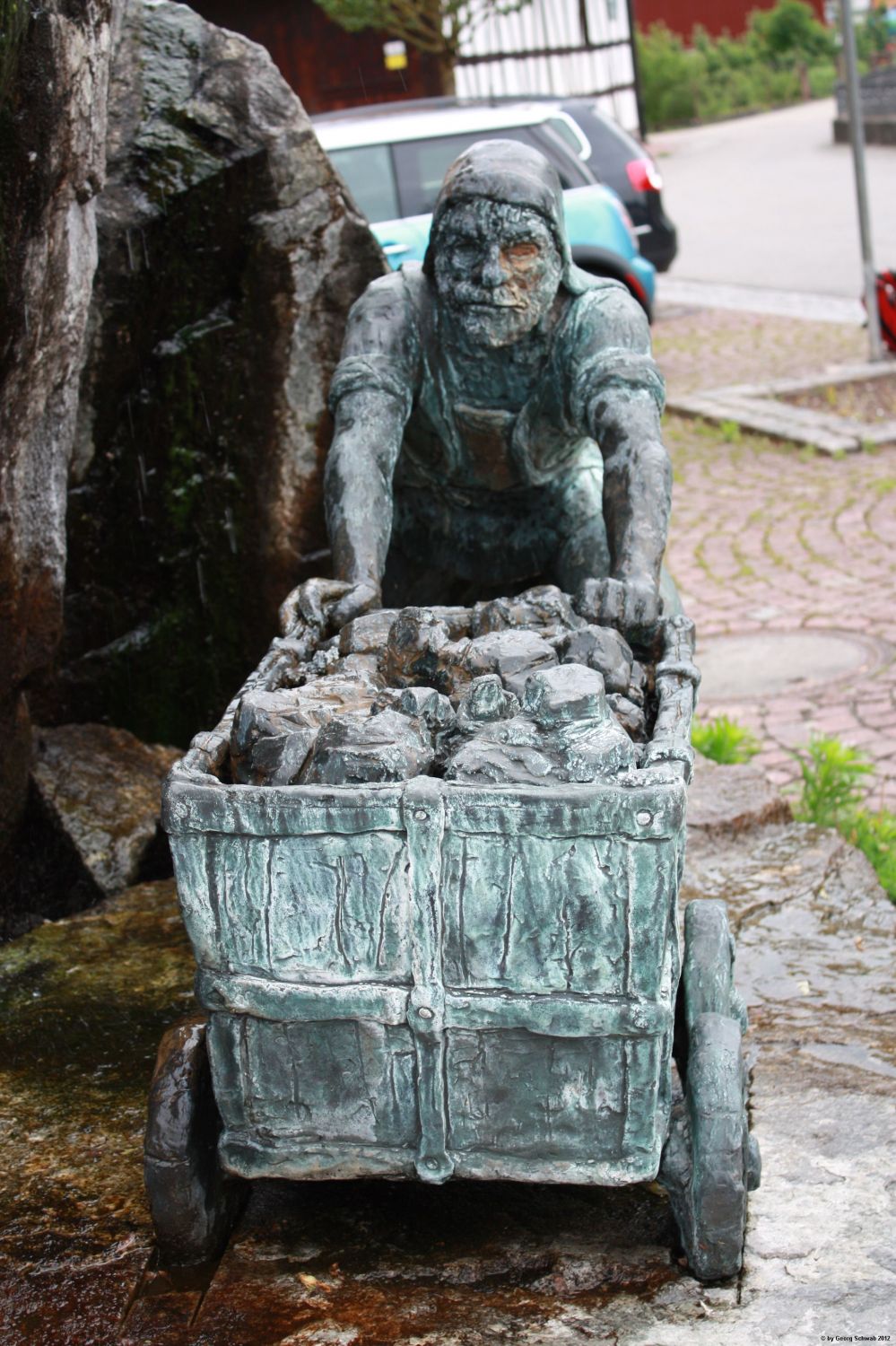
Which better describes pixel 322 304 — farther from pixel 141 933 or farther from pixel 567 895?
pixel 567 895

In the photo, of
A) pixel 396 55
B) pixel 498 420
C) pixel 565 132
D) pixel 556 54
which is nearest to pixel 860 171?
pixel 565 132

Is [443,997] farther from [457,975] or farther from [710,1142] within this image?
[710,1142]

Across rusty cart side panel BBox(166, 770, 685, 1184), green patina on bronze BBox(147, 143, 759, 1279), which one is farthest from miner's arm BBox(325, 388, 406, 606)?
rusty cart side panel BBox(166, 770, 685, 1184)

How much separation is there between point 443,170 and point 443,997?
24.8 ft

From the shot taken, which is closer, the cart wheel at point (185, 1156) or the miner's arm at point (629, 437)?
the cart wheel at point (185, 1156)

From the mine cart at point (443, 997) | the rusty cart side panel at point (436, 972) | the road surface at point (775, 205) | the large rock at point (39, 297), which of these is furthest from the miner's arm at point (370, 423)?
the road surface at point (775, 205)

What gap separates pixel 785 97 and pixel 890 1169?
88.5 ft

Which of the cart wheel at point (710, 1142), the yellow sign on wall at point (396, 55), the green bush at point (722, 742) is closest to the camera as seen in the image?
the cart wheel at point (710, 1142)

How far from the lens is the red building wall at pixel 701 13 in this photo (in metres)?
28.8

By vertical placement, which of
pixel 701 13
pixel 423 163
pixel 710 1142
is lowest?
pixel 710 1142

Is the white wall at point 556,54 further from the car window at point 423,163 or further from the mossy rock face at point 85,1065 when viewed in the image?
the mossy rock face at point 85,1065

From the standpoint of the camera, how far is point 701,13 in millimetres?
29156

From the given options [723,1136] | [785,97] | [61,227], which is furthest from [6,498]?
[785,97]

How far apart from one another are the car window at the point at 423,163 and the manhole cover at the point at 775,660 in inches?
167
